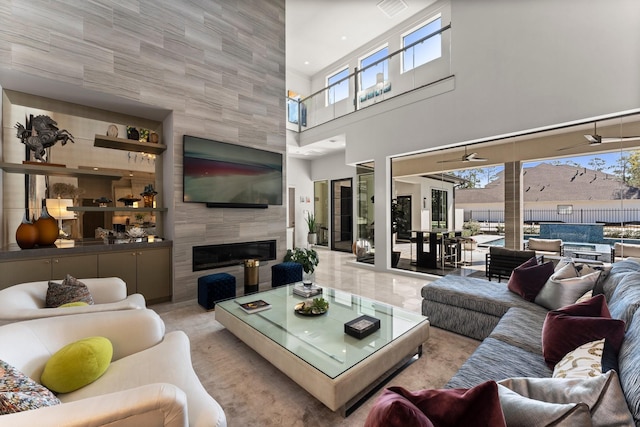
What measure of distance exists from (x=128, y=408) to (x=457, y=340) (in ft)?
9.16

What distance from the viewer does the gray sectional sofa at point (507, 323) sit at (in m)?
1.21

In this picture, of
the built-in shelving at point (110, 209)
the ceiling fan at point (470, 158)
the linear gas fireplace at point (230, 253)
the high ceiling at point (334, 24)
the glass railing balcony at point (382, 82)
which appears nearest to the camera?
the built-in shelving at point (110, 209)

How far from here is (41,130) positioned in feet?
11.2

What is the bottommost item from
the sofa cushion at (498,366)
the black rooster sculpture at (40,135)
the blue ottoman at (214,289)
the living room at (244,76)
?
the blue ottoman at (214,289)

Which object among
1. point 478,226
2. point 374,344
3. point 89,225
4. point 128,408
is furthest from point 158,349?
point 478,226

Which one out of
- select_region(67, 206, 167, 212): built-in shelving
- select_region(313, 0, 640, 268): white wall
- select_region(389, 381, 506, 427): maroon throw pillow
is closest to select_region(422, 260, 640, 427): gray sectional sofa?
select_region(389, 381, 506, 427): maroon throw pillow

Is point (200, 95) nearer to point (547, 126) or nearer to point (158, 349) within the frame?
point (158, 349)

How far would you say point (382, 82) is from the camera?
6.34 meters

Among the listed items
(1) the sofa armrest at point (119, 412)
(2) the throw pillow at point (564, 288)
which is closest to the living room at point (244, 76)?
(2) the throw pillow at point (564, 288)

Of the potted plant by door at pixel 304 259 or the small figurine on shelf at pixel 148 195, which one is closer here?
the small figurine on shelf at pixel 148 195

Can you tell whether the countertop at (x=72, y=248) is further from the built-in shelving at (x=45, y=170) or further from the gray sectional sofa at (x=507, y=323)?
the gray sectional sofa at (x=507, y=323)

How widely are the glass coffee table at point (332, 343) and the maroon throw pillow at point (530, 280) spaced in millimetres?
1126

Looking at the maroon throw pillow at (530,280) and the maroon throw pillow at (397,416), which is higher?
the maroon throw pillow at (397,416)

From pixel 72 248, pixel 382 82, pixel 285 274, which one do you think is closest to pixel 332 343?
pixel 285 274
